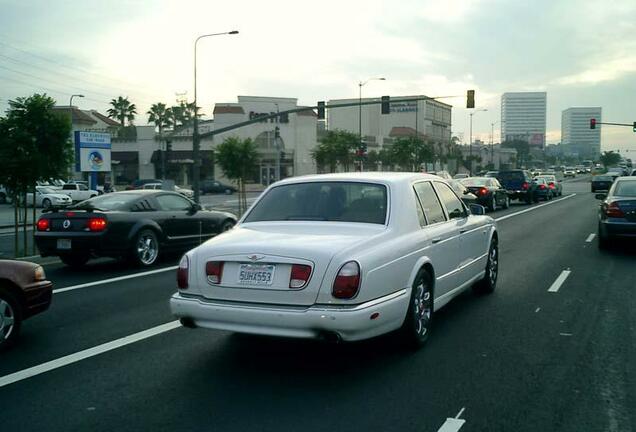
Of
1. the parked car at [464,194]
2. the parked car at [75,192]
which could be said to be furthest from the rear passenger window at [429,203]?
the parked car at [75,192]

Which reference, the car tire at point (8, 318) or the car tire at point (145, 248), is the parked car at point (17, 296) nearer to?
the car tire at point (8, 318)

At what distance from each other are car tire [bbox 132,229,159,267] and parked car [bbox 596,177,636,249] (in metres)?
9.19

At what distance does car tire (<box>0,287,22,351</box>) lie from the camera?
229 inches

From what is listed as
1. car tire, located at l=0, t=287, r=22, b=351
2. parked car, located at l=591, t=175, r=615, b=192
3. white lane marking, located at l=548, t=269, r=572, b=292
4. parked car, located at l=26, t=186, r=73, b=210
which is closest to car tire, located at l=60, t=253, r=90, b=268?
car tire, located at l=0, t=287, r=22, b=351

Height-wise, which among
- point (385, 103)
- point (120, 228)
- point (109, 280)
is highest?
point (385, 103)

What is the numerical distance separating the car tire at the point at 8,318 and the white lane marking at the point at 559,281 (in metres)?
6.86

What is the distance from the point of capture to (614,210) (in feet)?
41.4

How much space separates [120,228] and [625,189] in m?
10.4

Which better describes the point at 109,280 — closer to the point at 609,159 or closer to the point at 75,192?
the point at 75,192

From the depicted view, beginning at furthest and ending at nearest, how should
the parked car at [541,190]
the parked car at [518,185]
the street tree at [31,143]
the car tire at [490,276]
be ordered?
the parked car at [541,190]
the parked car at [518,185]
the street tree at [31,143]
the car tire at [490,276]

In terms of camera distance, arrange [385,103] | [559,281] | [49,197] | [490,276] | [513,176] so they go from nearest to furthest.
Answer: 1. [490,276]
2. [559,281]
3. [385,103]
4. [513,176]
5. [49,197]

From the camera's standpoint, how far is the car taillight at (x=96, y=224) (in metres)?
10.6

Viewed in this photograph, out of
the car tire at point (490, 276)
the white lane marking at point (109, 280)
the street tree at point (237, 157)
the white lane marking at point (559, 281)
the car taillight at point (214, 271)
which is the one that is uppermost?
the street tree at point (237, 157)

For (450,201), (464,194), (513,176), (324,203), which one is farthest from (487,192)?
(324,203)
